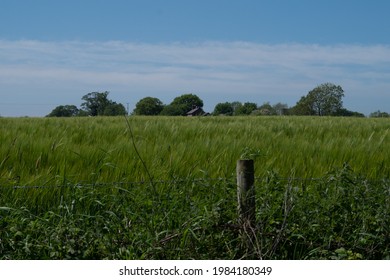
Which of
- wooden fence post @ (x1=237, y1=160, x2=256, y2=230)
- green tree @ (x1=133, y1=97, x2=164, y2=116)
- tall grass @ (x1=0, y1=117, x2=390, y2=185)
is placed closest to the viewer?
wooden fence post @ (x1=237, y1=160, x2=256, y2=230)

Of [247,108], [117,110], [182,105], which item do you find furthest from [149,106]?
[117,110]

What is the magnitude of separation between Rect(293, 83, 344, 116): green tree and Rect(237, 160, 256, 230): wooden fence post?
78.5 meters

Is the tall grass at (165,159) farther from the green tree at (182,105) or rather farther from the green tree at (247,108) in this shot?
the green tree at (247,108)

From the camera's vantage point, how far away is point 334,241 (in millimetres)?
3131

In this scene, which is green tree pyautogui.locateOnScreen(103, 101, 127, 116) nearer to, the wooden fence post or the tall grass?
the tall grass

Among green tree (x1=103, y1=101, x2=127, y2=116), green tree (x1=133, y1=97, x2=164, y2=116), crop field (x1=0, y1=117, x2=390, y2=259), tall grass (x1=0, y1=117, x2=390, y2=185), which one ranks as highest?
green tree (x1=133, y1=97, x2=164, y2=116)

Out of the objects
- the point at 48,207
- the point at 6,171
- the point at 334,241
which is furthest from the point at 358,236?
the point at 6,171

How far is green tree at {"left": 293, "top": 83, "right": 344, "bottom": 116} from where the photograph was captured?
80688 mm

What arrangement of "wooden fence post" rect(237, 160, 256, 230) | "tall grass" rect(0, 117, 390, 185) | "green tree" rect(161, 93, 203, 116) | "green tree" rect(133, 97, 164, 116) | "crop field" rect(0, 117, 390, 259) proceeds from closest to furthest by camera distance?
"crop field" rect(0, 117, 390, 259)
"wooden fence post" rect(237, 160, 256, 230)
"tall grass" rect(0, 117, 390, 185)
"green tree" rect(133, 97, 164, 116)
"green tree" rect(161, 93, 203, 116)

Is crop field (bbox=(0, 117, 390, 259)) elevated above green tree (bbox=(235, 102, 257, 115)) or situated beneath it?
situated beneath

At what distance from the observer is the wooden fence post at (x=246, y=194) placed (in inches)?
120

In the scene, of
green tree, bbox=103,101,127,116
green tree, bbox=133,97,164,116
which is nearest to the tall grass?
green tree, bbox=103,101,127,116

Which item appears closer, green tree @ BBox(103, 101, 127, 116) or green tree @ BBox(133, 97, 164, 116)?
green tree @ BBox(103, 101, 127, 116)

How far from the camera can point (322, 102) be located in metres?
82.9
